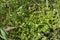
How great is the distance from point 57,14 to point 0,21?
992mm

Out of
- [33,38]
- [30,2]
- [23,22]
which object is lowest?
[33,38]

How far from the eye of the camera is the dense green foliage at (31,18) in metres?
2.82

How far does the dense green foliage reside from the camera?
111 inches

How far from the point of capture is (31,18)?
2.99 metres

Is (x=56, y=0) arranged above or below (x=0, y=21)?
above

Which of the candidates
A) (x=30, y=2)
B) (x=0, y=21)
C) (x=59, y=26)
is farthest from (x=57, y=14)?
(x=0, y=21)

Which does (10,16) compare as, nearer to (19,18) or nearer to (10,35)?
(19,18)

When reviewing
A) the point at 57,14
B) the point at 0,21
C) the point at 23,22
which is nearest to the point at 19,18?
the point at 23,22

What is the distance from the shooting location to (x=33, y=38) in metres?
2.78

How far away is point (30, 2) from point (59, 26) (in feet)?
2.38

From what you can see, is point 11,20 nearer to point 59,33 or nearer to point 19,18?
point 19,18

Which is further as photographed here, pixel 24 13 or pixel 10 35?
pixel 24 13

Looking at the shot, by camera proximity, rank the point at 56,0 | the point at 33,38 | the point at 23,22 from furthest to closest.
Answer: the point at 56,0
the point at 23,22
the point at 33,38

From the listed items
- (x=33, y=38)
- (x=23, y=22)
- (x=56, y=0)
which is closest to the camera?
(x=33, y=38)
